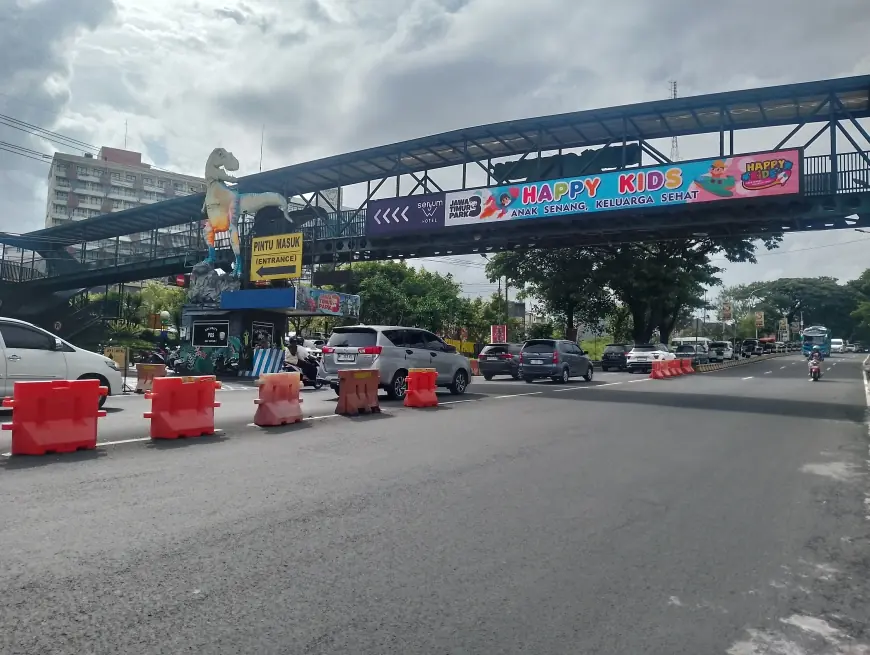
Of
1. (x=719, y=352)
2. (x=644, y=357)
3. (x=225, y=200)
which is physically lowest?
(x=644, y=357)

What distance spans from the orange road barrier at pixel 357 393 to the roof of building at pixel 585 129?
41.6 feet

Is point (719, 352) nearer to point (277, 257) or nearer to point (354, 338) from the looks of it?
point (277, 257)

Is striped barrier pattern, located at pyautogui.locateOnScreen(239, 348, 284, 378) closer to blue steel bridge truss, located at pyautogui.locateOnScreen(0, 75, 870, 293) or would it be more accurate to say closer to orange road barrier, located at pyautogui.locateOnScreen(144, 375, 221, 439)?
blue steel bridge truss, located at pyautogui.locateOnScreen(0, 75, 870, 293)

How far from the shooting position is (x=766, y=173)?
17484mm

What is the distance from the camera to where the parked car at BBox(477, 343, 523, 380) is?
26.0 metres

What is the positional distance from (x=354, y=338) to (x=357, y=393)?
3.03m

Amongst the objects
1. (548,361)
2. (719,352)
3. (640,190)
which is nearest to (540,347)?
(548,361)

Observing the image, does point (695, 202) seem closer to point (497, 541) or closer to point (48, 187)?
point (497, 541)

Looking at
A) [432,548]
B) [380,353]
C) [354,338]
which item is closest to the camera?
[432,548]

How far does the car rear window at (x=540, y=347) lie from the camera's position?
23.2 meters

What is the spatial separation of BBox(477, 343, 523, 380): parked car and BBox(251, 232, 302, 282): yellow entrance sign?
8291mm

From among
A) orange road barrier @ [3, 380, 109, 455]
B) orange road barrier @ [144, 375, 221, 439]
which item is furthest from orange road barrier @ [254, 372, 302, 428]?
orange road barrier @ [3, 380, 109, 455]

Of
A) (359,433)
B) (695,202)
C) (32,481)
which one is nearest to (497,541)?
(32,481)

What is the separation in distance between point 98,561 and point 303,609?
1580 millimetres
